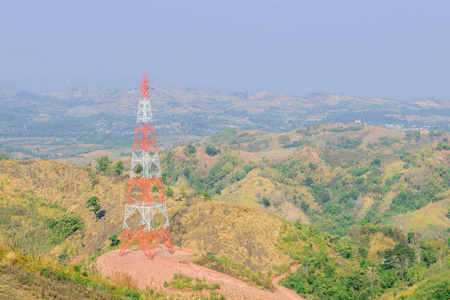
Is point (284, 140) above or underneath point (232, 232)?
underneath

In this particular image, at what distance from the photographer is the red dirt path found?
28812 mm

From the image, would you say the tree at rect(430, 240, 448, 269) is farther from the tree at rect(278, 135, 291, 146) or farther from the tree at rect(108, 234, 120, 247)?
the tree at rect(278, 135, 291, 146)

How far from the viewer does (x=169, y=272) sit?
30.0 meters

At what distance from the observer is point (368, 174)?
332ft

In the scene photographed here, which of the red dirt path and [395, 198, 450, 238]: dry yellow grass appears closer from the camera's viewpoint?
the red dirt path

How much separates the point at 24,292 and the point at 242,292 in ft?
60.7

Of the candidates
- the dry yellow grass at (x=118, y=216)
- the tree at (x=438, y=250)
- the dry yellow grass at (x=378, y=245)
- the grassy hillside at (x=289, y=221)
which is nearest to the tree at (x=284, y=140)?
the grassy hillside at (x=289, y=221)

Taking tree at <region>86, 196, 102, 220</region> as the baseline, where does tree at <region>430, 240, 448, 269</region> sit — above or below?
below

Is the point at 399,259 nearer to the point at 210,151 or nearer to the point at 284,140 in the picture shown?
the point at 210,151

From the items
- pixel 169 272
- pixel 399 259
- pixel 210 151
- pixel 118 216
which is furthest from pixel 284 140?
pixel 169 272

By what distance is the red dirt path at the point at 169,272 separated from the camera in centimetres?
2881

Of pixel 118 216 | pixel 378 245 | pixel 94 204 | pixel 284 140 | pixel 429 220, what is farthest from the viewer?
pixel 284 140

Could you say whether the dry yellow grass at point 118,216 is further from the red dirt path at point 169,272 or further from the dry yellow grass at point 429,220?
the dry yellow grass at point 429,220

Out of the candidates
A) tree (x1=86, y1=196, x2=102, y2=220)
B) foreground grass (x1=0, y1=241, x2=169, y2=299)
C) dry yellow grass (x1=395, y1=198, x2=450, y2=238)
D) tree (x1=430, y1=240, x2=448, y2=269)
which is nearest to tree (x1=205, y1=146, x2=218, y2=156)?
dry yellow grass (x1=395, y1=198, x2=450, y2=238)
